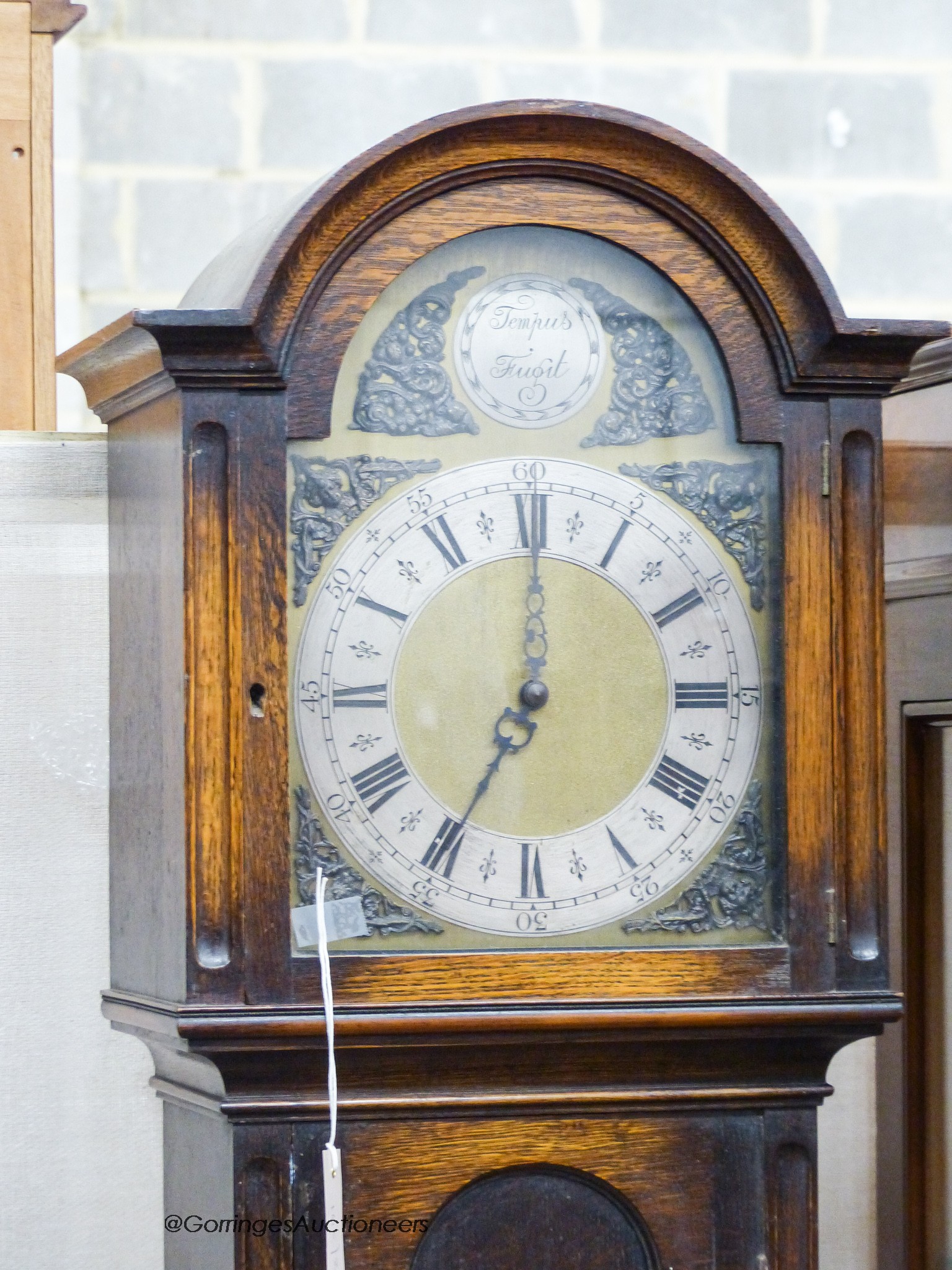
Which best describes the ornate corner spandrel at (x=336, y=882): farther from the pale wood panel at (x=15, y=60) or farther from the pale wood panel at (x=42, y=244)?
the pale wood panel at (x=15, y=60)

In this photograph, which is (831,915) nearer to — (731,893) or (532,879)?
(731,893)

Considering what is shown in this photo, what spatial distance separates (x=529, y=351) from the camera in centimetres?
124

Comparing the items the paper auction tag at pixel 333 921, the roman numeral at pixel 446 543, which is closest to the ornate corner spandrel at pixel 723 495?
the roman numeral at pixel 446 543

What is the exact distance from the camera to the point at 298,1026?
1160mm

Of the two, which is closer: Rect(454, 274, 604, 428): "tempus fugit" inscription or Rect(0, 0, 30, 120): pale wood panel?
Rect(454, 274, 604, 428): "tempus fugit" inscription

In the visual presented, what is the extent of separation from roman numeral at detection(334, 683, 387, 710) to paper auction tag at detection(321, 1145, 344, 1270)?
0.92 feet

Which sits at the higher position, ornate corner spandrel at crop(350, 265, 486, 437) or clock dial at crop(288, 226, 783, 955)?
ornate corner spandrel at crop(350, 265, 486, 437)

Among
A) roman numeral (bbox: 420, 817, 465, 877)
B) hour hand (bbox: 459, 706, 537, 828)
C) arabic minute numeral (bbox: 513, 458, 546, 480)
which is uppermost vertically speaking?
arabic minute numeral (bbox: 513, 458, 546, 480)

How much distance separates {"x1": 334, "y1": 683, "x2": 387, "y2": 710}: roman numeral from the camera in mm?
1204

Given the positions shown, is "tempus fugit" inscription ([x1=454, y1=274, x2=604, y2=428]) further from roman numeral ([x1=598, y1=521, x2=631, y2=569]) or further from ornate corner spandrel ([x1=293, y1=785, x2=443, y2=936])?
ornate corner spandrel ([x1=293, y1=785, x2=443, y2=936])

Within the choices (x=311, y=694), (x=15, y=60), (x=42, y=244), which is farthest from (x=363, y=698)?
(x=15, y=60)

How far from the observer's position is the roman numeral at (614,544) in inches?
49.0

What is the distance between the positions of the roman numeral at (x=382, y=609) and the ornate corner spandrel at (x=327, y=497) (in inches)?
1.4

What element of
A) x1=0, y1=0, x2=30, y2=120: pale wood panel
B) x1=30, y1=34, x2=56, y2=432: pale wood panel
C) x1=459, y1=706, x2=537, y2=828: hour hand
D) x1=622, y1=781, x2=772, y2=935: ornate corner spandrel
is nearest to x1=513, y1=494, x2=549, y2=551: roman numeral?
x1=459, y1=706, x2=537, y2=828: hour hand
